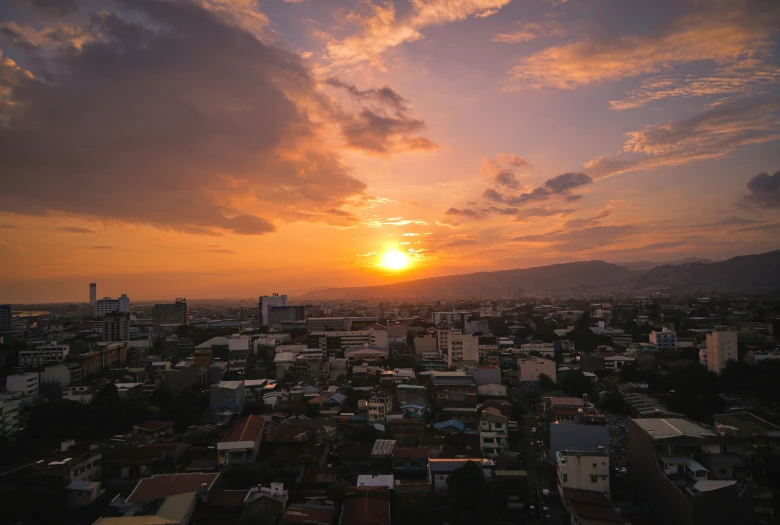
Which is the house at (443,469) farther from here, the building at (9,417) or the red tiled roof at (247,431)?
the building at (9,417)

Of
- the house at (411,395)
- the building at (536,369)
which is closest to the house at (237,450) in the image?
the house at (411,395)

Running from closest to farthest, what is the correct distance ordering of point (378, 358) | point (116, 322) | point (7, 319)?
point (378, 358)
point (116, 322)
point (7, 319)

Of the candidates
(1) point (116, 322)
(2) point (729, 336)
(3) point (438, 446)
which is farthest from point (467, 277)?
(3) point (438, 446)

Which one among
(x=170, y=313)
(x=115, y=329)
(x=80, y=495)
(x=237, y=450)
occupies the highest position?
(x=170, y=313)

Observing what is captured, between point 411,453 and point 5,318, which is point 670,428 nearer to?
point 411,453

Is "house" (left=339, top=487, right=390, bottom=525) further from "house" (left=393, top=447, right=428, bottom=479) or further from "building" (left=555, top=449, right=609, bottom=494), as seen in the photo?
"building" (left=555, top=449, right=609, bottom=494)

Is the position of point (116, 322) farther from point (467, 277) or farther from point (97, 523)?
point (467, 277)

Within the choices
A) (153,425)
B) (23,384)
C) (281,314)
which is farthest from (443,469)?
(281,314)
